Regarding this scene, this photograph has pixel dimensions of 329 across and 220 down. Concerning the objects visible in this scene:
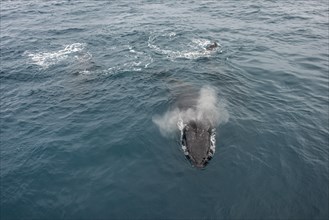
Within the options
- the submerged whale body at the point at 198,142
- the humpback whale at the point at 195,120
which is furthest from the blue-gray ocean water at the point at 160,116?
the submerged whale body at the point at 198,142

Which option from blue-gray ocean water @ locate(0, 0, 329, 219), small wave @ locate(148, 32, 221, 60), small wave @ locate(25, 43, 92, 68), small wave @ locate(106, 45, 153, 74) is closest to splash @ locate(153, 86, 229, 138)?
blue-gray ocean water @ locate(0, 0, 329, 219)

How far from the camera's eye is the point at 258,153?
24969mm

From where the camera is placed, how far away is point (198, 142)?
84.1 ft

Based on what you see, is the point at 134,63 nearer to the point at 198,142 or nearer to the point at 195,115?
the point at 195,115

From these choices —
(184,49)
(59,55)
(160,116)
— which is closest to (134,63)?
(184,49)

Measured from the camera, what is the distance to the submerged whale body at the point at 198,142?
2441 centimetres

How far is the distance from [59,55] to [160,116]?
61.7 feet

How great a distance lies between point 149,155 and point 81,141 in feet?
18.4

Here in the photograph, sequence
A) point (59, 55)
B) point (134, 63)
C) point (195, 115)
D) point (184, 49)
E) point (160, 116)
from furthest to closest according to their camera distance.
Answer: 1. point (59, 55)
2. point (184, 49)
3. point (134, 63)
4. point (160, 116)
5. point (195, 115)

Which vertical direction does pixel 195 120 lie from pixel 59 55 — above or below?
above

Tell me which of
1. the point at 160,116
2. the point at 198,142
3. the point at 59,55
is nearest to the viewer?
the point at 198,142

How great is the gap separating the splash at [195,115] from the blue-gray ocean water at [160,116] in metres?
0.32

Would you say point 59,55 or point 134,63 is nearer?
point 134,63

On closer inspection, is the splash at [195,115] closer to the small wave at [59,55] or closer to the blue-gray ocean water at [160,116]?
the blue-gray ocean water at [160,116]
